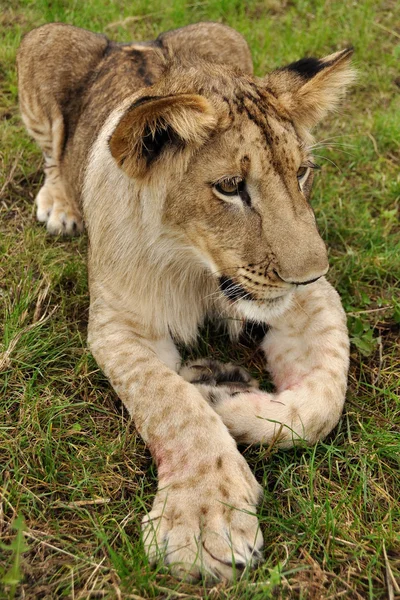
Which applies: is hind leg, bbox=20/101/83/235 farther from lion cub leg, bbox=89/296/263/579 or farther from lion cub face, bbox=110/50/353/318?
lion cub face, bbox=110/50/353/318

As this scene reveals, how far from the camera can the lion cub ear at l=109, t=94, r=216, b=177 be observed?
2.29m

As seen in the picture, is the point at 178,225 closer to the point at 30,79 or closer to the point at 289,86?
the point at 289,86

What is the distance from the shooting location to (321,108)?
2.82 m

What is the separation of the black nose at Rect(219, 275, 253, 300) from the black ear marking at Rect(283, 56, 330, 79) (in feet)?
3.04

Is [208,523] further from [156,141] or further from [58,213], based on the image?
[58,213]

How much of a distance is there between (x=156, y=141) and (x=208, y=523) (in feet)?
4.27

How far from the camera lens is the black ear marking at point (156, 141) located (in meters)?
2.44

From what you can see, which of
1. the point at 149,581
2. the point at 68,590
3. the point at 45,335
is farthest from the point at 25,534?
the point at 45,335

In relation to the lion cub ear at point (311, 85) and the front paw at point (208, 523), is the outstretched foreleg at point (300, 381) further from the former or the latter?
the lion cub ear at point (311, 85)

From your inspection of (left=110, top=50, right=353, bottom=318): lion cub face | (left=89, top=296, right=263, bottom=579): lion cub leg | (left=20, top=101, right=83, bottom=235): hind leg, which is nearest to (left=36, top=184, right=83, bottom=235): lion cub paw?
(left=20, top=101, right=83, bottom=235): hind leg

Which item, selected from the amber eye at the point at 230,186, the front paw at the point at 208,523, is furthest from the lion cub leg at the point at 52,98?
the front paw at the point at 208,523

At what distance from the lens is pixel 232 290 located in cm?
262

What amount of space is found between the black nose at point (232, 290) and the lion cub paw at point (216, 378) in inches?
15.3

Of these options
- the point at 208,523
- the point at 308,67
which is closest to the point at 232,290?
the point at 208,523
